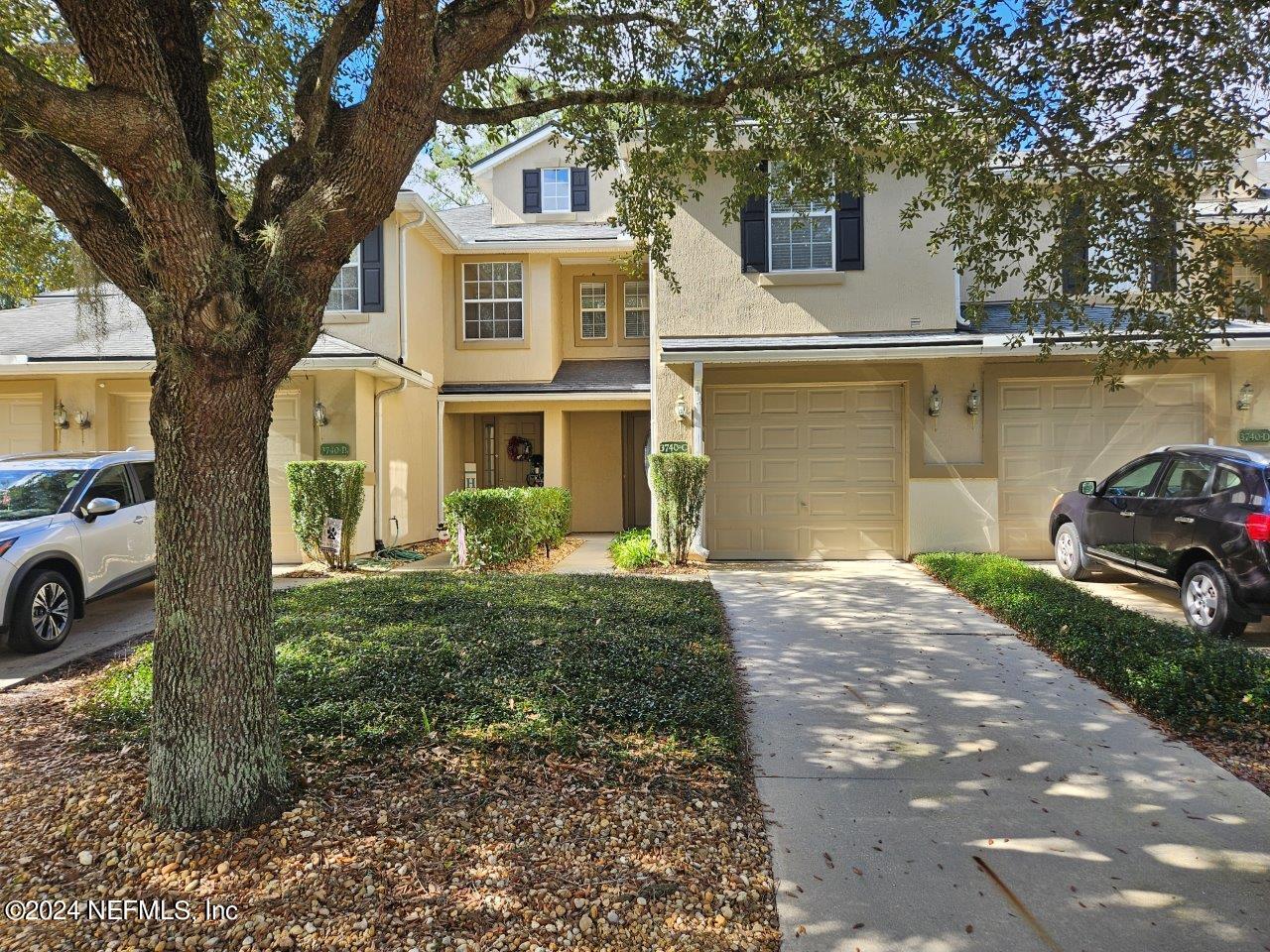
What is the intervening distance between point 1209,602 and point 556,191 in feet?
45.4

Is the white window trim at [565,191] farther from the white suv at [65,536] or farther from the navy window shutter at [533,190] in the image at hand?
the white suv at [65,536]

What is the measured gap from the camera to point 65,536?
657 cm

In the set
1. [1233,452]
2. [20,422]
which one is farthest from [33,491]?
[1233,452]

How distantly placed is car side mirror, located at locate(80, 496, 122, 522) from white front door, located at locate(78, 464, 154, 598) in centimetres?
5

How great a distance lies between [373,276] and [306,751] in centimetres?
1030

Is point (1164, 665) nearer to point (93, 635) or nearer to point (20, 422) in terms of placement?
point (93, 635)

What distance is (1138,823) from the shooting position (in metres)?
3.28

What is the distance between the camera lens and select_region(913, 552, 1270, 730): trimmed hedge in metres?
4.46

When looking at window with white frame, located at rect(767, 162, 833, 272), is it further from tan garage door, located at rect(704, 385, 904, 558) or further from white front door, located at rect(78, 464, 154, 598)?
white front door, located at rect(78, 464, 154, 598)

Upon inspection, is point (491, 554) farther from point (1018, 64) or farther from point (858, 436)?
point (1018, 64)

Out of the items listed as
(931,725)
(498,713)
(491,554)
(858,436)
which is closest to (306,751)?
(498,713)

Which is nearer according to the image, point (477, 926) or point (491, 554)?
point (477, 926)

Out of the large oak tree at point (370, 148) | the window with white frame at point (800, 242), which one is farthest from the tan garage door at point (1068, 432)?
the large oak tree at point (370, 148)

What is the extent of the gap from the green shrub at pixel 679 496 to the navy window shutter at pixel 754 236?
303 cm
